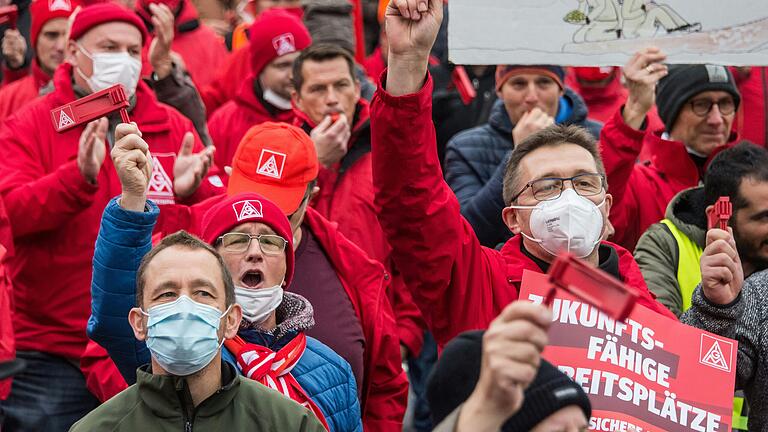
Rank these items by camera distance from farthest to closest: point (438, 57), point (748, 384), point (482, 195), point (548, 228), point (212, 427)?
1. point (438, 57)
2. point (482, 195)
3. point (748, 384)
4. point (548, 228)
5. point (212, 427)

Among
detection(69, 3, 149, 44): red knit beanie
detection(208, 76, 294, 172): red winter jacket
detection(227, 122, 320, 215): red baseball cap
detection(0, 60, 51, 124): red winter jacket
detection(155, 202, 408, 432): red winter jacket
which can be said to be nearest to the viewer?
detection(155, 202, 408, 432): red winter jacket

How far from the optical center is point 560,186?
4.86 metres

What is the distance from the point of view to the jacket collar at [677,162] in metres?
6.77

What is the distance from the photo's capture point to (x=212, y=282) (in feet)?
14.2

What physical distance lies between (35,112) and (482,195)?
2119 mm

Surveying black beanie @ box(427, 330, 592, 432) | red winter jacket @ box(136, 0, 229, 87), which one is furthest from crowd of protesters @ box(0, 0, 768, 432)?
red winter jacket @ box(136, 0, 229, 87)

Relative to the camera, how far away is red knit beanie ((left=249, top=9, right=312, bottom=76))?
802cm

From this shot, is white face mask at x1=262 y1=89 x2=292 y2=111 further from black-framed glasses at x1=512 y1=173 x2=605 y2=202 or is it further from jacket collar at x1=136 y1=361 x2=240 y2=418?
jacket collar at x1=136 y1=361 x2=240 y2=418

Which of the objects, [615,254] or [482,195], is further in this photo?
[482,195]

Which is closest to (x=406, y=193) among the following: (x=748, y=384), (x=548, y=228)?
(x=548, y=228)

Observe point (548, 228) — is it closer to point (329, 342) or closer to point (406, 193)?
point (406, 193)

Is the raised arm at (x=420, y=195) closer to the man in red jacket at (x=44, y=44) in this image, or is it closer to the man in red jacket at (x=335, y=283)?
the man in red jacket at (x=335, y=283)

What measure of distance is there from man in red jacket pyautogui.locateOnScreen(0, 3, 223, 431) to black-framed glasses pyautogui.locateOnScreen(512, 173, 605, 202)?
6.20ft

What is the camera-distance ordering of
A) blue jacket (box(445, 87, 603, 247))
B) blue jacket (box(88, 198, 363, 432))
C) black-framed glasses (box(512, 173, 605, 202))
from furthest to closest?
blue jacket (box(445, 87, 603, 247)) → black-framed glasses (box(512, 173, 605, 202)) → blue jacket (box(88, 198, 363, 432))
